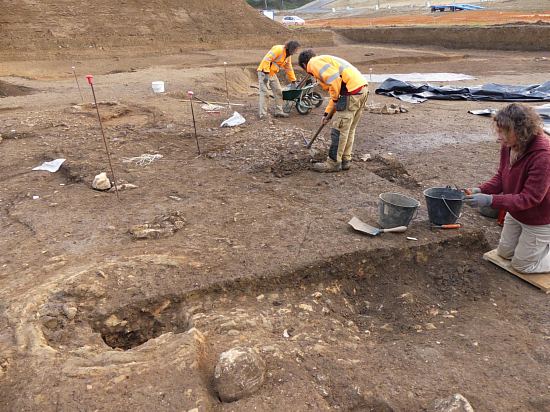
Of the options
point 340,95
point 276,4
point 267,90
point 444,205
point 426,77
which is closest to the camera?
point 444,205

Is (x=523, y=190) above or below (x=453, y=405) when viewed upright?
above

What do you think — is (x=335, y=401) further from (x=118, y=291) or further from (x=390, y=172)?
(x=390, y=172)

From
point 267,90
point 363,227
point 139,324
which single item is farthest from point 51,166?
point 363,227

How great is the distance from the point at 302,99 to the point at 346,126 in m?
3.46

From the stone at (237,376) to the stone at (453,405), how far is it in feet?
3.24

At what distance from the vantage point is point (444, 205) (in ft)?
12.7

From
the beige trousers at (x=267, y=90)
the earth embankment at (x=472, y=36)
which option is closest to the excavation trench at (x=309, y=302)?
the beige trousers at (x=267, y=90)

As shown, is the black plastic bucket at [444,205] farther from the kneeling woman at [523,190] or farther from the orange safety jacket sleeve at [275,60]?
the orange safety jacket sleeve at [275,60]

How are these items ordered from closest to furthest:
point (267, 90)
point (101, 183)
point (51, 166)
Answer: point (101, 183) < point (51, 166) < point (267, 90)

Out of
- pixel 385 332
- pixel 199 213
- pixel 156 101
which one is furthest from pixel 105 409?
pixel 156 101

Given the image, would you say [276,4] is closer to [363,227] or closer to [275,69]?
[275,69]

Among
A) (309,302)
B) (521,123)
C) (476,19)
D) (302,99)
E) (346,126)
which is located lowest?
(309,302)

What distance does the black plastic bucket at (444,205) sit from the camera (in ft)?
12.6

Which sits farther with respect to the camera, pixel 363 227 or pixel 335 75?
pixel 335 75
